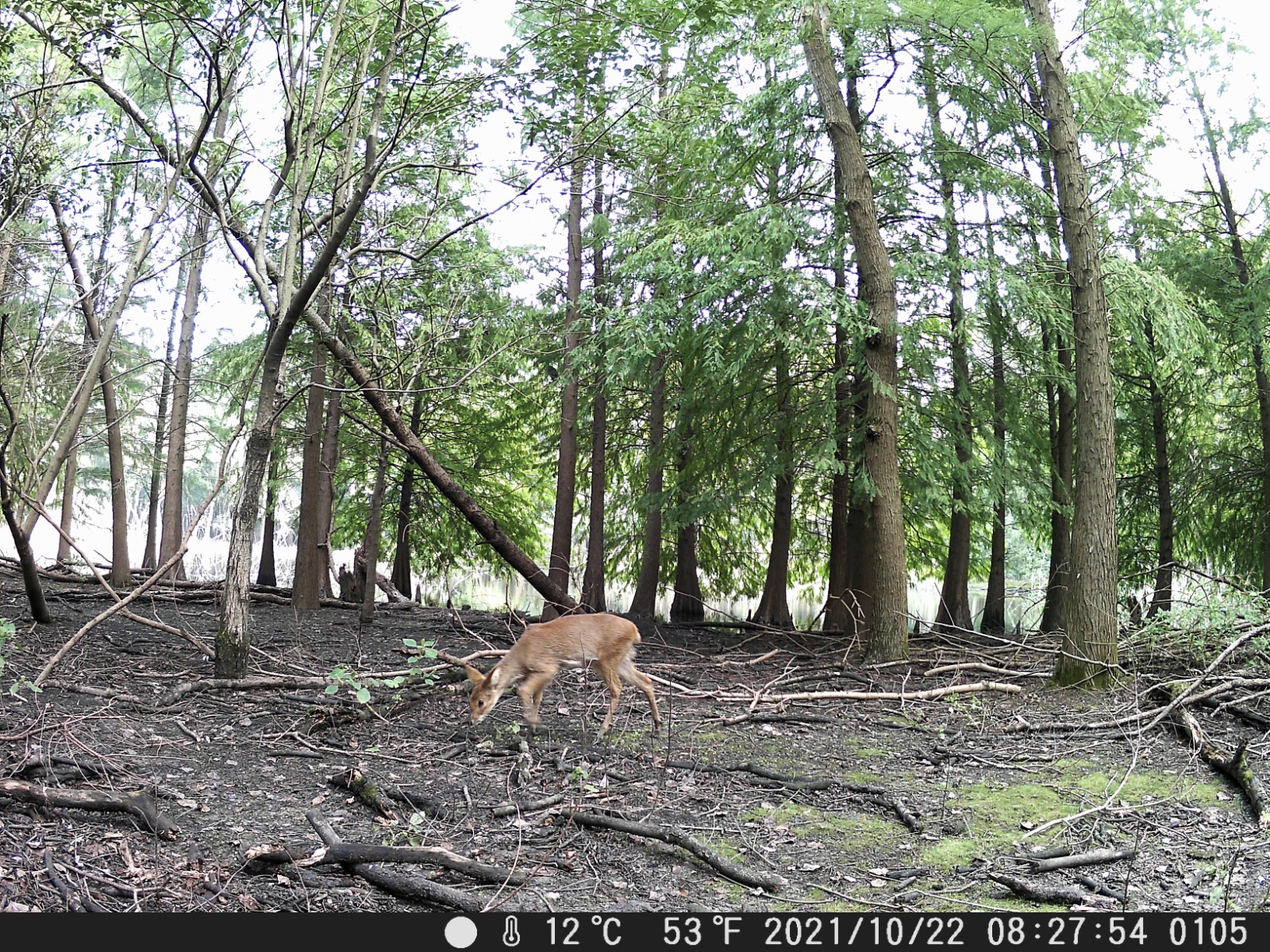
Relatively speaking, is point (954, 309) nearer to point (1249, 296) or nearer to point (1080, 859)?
point (1249, 296)

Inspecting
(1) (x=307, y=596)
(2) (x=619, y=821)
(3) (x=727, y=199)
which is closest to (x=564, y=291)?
(3) (x=727, y=199)

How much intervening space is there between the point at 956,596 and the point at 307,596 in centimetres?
1034

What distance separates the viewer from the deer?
684 cm

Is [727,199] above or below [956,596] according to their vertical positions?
above

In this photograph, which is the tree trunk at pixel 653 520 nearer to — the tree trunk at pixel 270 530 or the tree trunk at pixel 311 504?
the tree trunk at pixel 311 504

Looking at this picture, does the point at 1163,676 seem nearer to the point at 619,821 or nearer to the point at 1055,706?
the point at 1055,706

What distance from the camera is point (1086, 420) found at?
10.2m

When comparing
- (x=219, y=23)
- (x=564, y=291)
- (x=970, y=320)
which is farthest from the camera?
(x=564, y=291)

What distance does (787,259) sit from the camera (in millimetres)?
13414

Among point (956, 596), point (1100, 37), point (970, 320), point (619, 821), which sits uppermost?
point (1100, 37)

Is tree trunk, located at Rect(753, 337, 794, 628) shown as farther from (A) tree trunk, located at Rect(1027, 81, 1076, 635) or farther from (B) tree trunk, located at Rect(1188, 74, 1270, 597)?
(B) tree trunk, located at Rect(1188, 74, 1270, 597)
